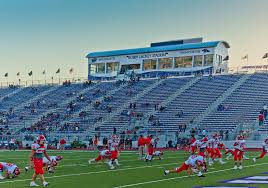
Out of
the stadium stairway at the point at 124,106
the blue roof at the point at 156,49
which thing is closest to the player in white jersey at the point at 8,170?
the stadium stairway at the point at 124,106

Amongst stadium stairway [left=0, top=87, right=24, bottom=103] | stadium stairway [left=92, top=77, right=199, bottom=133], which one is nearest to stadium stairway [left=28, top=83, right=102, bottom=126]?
stadium stairway [left=92, top=77, right=199, bottom=133]

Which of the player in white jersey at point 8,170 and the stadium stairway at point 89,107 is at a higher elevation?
the stadium stairway at point 89,107

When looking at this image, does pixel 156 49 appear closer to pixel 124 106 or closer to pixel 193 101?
pixel 124 106

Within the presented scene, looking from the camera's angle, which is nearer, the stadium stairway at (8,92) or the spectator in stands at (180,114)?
the spectator in stands at (180,114)

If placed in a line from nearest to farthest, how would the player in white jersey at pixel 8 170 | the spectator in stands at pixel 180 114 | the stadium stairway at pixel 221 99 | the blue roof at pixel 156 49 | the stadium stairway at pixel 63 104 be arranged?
the player in white jersey at pixel 8 170 < the stadium stairway at pixel 221 99 < the spectator in stands at pixel 180 114 < the stadium stairway at pixel 63 104 < the blue roof at pixel 156 49

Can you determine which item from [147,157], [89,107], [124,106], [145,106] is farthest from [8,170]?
[89,107]

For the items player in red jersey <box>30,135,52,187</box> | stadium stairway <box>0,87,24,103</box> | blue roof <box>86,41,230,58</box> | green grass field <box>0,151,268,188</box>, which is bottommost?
green grass field <box>0,151,268,188</box>

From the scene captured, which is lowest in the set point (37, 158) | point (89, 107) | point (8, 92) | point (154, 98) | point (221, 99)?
point (37, 158)

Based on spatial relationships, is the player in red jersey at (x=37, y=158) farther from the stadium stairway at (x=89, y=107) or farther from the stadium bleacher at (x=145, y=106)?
the stadium stairway at (x=89, y=107)

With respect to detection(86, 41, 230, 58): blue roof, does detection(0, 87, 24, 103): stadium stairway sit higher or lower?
lower

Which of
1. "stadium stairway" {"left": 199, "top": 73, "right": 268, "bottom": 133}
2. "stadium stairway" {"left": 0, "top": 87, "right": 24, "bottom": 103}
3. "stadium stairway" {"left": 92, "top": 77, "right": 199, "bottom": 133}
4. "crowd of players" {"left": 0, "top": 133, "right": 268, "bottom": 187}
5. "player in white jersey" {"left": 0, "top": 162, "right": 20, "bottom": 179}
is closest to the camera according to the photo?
"crowd of players" {"left": 0, "top": 133, "right": 268, "bottom": 187}

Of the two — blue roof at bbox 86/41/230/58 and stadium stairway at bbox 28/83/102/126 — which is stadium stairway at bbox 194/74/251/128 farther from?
stadium stairway at bbox 28/83/102/126

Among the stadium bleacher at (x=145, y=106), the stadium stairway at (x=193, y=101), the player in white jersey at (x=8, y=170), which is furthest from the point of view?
the stadium stairway at (x=193, y=101)

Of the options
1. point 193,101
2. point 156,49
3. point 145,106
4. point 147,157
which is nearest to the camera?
point 147,157
